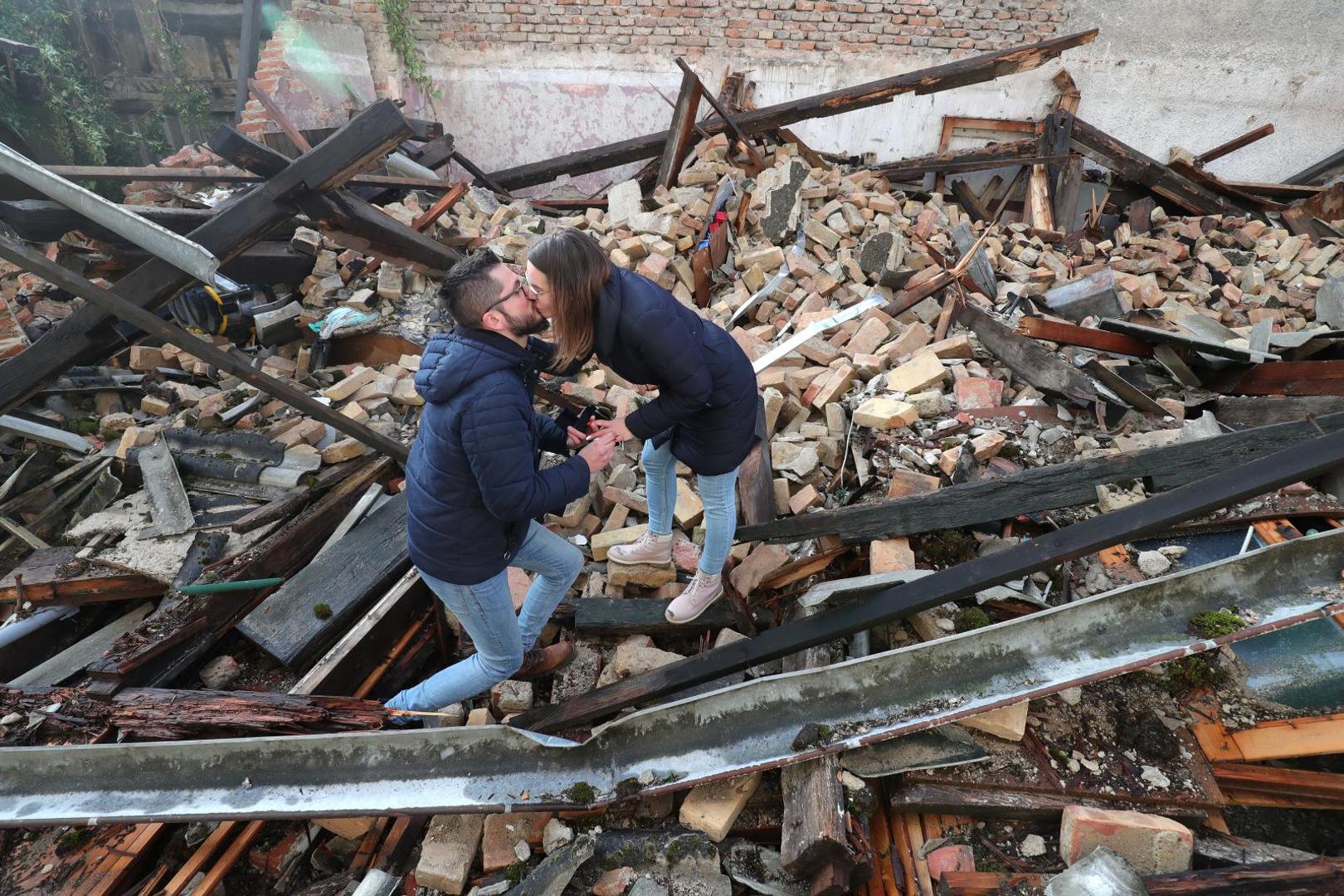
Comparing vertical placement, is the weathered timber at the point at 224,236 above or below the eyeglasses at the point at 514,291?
above

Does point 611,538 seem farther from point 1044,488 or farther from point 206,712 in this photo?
point 1044,488

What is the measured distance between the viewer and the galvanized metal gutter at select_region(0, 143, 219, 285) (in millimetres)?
2924

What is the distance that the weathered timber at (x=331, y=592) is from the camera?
302cm

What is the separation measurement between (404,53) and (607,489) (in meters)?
7.36

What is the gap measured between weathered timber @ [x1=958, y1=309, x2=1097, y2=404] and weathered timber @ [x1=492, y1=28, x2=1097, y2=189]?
110 inches

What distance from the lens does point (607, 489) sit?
3715 mm

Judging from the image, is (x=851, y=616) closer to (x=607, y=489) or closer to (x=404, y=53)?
(x=607, y=489)

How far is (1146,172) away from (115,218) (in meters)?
8.62

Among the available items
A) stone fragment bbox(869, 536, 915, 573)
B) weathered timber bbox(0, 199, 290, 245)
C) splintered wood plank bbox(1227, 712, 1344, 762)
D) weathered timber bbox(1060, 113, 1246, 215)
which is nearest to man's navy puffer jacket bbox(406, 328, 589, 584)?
stone fragment bbox(869, 536, 915, 573)

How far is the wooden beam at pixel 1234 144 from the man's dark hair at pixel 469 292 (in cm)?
873

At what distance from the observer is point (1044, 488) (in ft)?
9.44

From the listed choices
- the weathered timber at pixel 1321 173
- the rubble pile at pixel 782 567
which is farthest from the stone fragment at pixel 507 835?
the weathered timber at pixel 1321 173

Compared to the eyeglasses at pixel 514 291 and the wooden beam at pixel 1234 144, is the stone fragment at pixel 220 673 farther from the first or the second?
the wooden beam at pixel 1234 144

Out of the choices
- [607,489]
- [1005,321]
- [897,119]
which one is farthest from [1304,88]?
A: [607,489]
